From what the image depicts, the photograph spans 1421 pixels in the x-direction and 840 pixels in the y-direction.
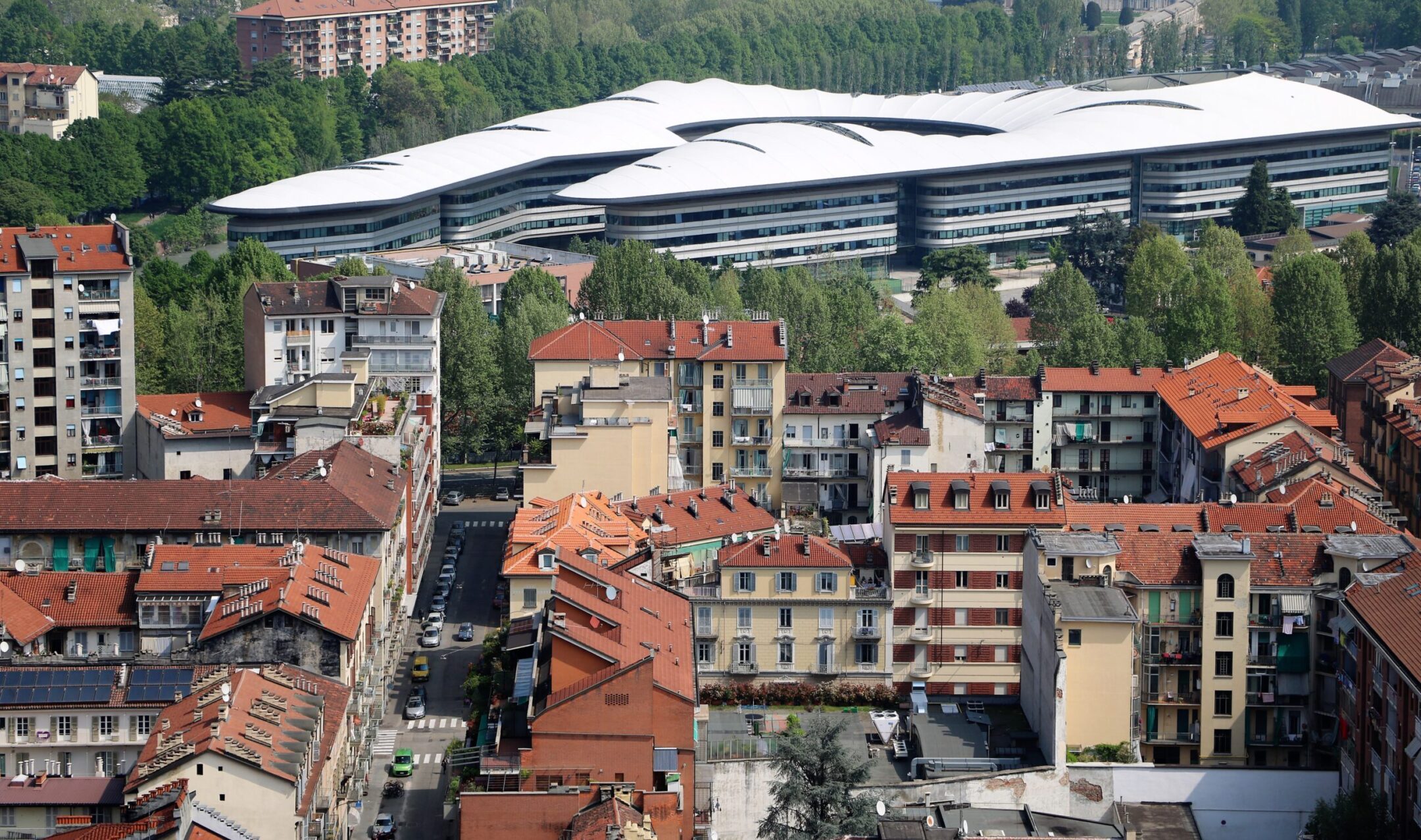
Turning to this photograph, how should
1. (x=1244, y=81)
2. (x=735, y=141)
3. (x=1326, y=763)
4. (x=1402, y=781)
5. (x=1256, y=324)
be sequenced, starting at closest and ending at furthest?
1. (x=1402, y=781)
2. (x=1326, y=763)
3. (x=1256, y=324)
4. (x=735, y=141)
5. (x=1244, y=81)

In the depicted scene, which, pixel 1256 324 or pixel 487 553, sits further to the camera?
pixel 1256 324

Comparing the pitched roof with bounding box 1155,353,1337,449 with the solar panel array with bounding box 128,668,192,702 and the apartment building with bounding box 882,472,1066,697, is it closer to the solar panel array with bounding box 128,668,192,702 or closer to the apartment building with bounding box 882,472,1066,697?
the apartment building with bounding box 882,472,1066,697

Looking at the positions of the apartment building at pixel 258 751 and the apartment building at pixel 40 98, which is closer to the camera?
the apartment building at pixel 258 751

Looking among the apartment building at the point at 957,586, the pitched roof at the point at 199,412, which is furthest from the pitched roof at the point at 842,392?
the pitched roof at the point at 199,412

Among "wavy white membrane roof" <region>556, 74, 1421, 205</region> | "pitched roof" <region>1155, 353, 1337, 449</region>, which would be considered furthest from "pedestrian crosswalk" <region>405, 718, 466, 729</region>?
"wavy white membrane roof" <region>556, 74, 1421, 205</region>

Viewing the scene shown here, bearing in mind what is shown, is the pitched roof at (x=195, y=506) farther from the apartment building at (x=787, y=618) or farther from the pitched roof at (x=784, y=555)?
the pitched roof at (x=784, y=555)

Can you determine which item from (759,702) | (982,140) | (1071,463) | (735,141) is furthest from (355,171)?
(759,702)

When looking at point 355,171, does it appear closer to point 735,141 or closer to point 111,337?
point 735,141
